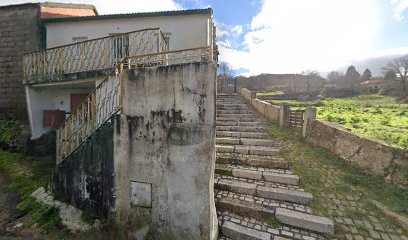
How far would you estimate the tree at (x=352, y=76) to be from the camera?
185 feet

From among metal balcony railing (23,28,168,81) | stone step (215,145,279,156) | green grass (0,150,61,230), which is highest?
metal balcony railing (23,28,168,81)

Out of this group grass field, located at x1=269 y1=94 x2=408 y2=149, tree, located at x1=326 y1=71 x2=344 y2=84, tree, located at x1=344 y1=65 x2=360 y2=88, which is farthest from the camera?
tree, located at x1=326 y1=71 x2=344 y2=84

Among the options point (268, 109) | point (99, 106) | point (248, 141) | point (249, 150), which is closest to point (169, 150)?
point (99, 106)

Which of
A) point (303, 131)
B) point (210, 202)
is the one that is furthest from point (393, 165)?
point (210, 202)

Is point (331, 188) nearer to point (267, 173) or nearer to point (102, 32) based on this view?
point (267, 173)

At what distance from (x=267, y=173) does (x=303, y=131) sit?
2939 millimetres

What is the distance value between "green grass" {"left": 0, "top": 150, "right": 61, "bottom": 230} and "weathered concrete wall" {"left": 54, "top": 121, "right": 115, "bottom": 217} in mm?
498

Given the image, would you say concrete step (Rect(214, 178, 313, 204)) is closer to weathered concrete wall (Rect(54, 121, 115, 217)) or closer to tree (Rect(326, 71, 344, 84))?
weathered concrete wall (Rect(54, 121, 115, 217))

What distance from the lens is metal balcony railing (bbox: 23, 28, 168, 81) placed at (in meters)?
7.10

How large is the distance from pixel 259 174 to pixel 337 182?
186 centimetres

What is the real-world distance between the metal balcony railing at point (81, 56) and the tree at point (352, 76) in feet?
212

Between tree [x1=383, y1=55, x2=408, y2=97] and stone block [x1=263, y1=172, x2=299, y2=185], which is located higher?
tree [x1=383, y1=55, x2=408, y2=97]

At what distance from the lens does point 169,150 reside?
356cm

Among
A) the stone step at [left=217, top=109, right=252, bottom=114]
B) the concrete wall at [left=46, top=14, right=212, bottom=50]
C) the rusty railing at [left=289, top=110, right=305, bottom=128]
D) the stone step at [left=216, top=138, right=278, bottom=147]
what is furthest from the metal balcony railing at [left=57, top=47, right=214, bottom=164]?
the stone step at [left=217, top=109, right=252, bottom=114]
